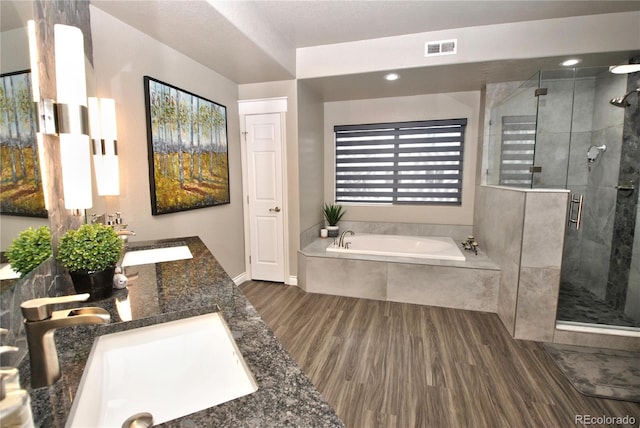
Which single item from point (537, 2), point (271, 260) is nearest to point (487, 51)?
point (537, 2)

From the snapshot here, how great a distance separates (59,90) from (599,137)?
4.05 m

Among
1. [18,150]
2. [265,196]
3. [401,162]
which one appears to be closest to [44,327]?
[18,150]

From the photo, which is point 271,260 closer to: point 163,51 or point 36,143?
point 163,51

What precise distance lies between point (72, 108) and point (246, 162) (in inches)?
99.6

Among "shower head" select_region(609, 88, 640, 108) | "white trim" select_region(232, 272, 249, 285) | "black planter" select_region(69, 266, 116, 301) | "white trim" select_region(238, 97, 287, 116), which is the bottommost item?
"white trim" select_region(232, 272, 249, 285)

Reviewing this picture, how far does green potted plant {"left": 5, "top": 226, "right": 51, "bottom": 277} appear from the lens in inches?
30.9

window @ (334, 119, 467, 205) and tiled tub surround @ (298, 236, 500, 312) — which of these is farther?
window @ (334, 119, 467, 205)

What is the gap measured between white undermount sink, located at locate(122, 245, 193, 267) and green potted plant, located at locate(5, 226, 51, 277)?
734 mm

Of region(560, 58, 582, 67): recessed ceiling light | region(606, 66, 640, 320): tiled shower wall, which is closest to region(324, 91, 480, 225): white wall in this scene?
region(560, 58, 582, 67): recessed ceiling light

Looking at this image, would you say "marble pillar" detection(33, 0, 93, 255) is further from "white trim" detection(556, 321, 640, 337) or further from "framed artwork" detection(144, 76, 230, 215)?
"white trim" detection(556, 321, 640, 337)

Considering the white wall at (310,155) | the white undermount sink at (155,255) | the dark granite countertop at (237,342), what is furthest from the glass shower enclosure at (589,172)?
the white undermount sink at (155,255)

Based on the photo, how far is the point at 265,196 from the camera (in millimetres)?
3723
